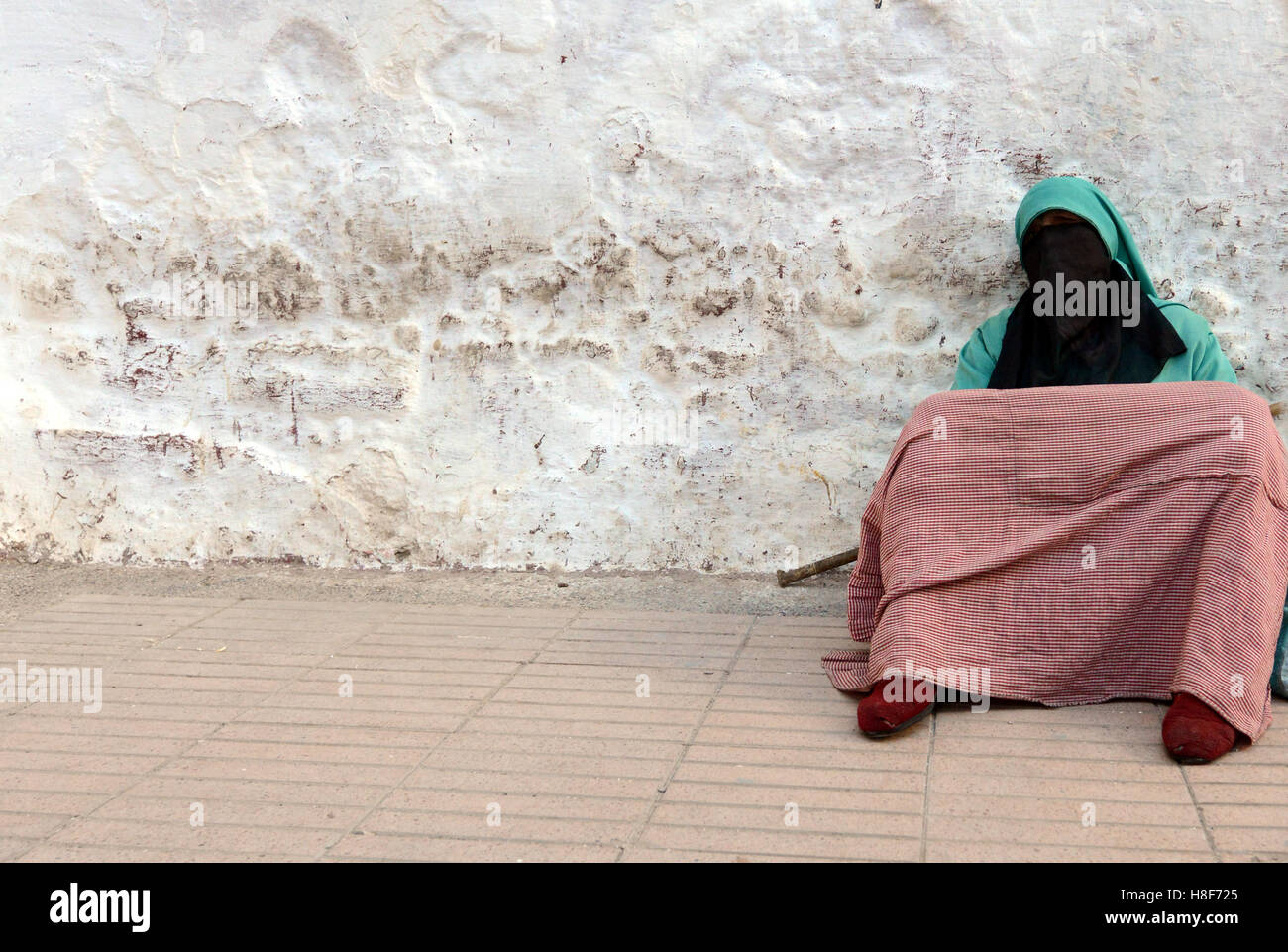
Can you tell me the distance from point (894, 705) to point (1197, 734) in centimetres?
61

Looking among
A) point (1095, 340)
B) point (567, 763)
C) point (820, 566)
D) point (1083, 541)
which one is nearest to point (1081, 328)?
point (1095, 340)

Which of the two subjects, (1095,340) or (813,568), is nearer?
(1095,340)

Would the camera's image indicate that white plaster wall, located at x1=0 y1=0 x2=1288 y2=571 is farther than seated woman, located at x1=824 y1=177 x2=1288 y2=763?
Yes

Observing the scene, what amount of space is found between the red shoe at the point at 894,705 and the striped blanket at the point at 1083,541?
4 cm

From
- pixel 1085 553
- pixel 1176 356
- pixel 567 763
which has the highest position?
pixel 1176 356

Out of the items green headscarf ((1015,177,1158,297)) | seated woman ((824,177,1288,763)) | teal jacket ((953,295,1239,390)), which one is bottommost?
seated woman ((824,177,1288,763))

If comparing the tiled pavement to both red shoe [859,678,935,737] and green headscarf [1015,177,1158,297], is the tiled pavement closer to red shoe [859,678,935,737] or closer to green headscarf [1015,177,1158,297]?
red shoe [859,678,935,737]

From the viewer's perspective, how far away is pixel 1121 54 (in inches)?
146

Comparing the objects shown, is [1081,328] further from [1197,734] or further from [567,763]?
[567,763]

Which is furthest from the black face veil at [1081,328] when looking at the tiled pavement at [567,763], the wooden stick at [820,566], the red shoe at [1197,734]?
the red shoe at [1197,734]

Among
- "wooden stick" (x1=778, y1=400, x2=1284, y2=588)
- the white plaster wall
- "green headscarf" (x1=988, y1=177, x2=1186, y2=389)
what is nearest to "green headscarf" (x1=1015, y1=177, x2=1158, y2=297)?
"green headscarf" (x1=988, y1=177, x2=1186, y2=389)

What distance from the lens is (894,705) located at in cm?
268

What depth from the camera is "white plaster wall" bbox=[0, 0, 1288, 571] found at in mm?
3756

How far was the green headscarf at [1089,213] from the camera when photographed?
338 centimetres
